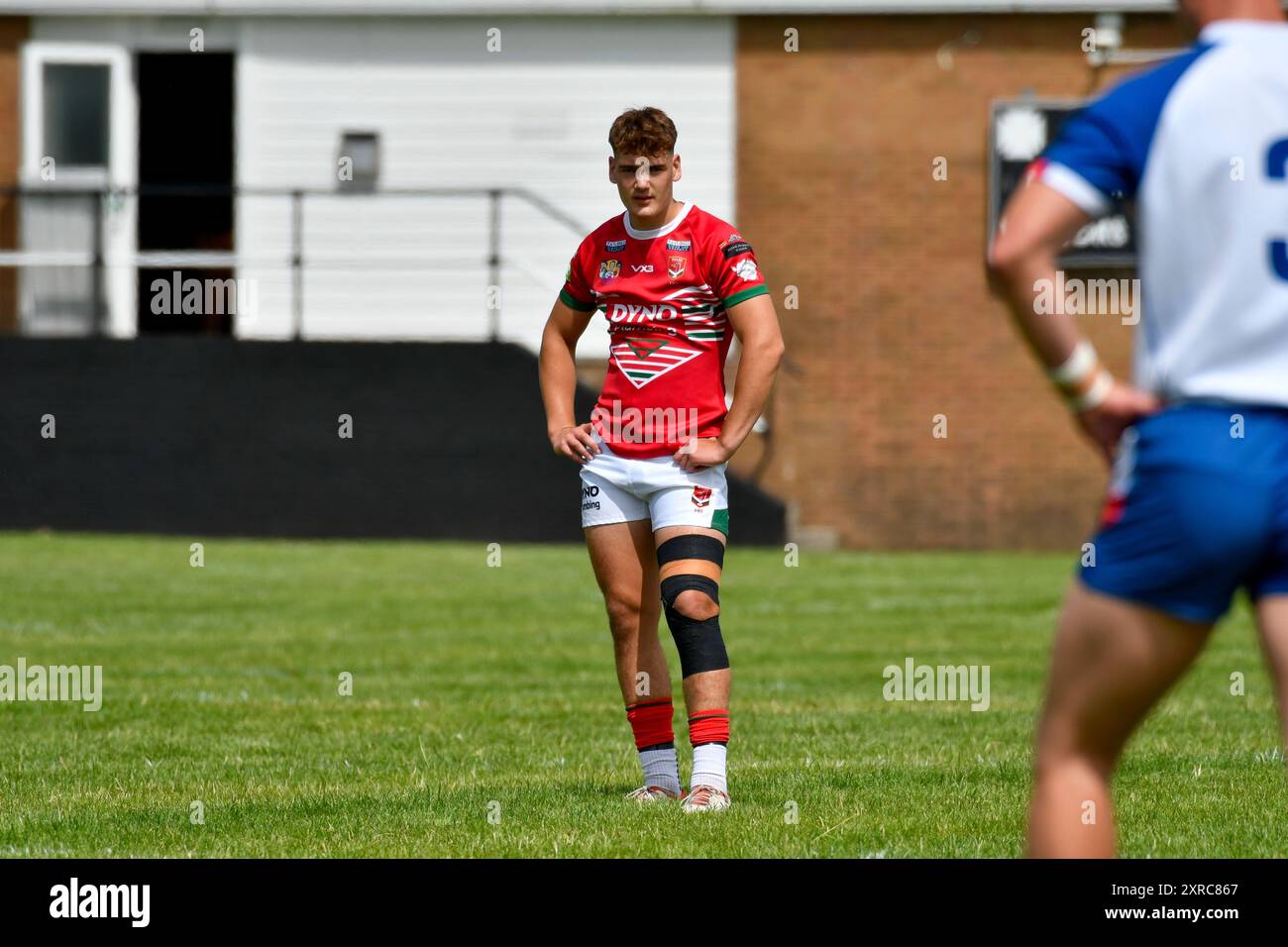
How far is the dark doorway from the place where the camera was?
70.8 feet

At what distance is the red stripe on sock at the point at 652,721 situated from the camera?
6.54 metres

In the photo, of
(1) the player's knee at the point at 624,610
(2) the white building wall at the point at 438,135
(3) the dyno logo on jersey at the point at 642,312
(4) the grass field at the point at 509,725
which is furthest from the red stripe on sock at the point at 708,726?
(2) the white building wall at the point at 438,135

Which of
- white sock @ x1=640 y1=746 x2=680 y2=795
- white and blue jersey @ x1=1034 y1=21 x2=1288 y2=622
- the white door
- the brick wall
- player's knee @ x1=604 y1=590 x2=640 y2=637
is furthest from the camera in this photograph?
the white door

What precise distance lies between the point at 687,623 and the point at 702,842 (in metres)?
0.82

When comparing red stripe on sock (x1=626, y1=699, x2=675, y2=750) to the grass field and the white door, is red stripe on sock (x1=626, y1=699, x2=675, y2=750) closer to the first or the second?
the grass field

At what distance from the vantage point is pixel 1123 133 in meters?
3.33

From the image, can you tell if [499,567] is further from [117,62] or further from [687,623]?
[687,623]

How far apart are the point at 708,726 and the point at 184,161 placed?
17.5m

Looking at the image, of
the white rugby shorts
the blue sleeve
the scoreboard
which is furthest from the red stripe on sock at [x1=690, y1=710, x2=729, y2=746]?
the scoreboard

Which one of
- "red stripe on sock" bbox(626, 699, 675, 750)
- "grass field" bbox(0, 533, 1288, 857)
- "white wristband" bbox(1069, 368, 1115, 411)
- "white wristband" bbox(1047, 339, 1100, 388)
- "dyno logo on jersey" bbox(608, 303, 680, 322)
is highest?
"dyno logo on jersey" bbox(608, 303, 680, 322)

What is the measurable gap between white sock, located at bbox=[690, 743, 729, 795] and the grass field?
6.8 inches

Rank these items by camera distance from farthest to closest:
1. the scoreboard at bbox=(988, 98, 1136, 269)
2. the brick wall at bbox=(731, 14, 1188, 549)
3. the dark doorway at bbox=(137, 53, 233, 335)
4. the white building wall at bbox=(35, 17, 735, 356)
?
1. the dark doorway at bbox=(137, 53, 233, 335)
2. the white building wall at bbox=(35, 17, 735, 356)
3. the brick wall at bbox=(731, 14, 1188, 549)
4. the scoreboard at bbox=(988, 98, 1136, 269)
